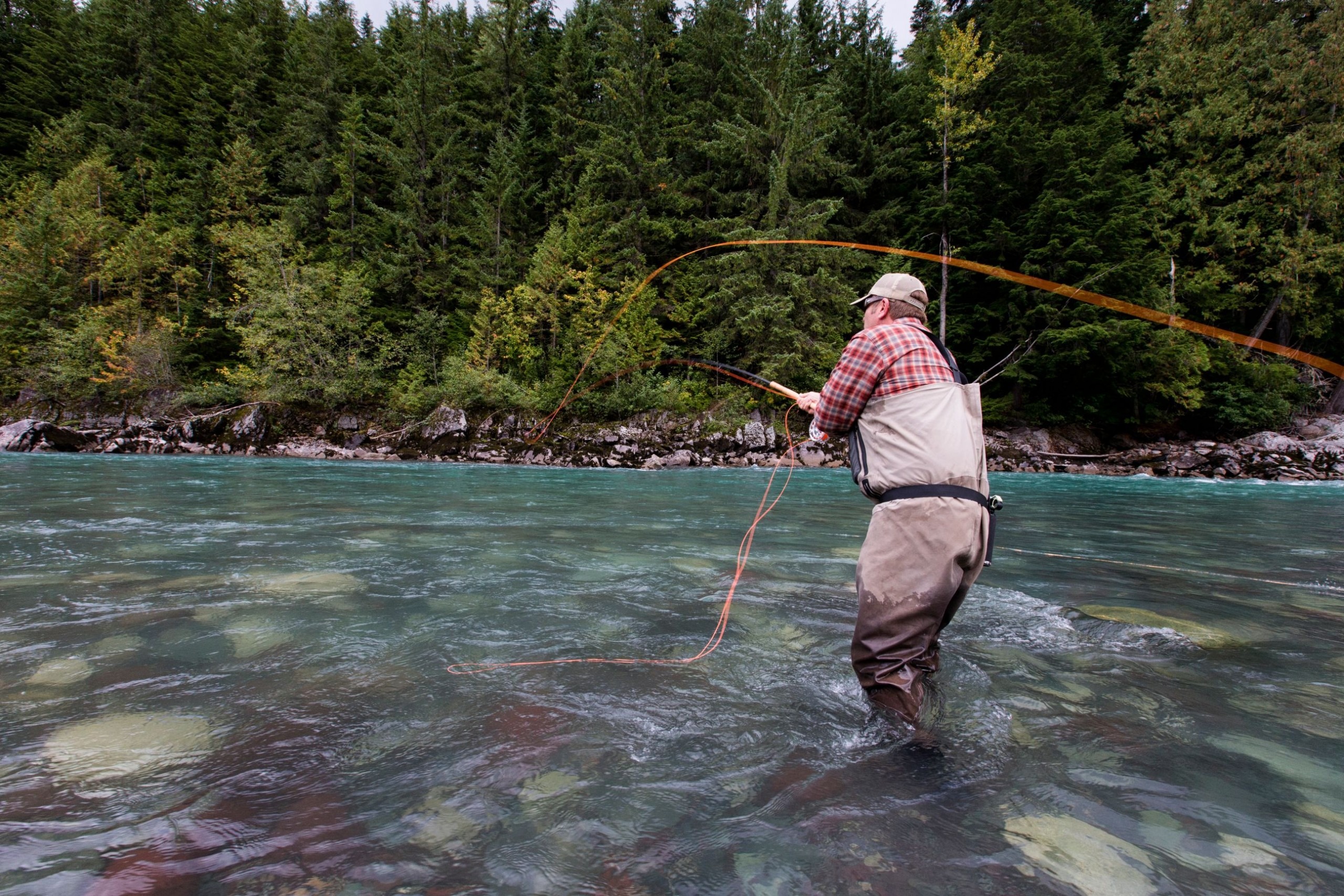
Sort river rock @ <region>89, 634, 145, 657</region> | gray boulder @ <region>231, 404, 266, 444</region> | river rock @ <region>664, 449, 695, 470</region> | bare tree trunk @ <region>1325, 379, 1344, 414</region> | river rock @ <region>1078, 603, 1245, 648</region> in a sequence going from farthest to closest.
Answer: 1. bare tree trunk @ <region>1325, 379, 1344, 414</region>
2. gray boulder @ <region>231, 404, 266, 444</region>
3. river rock @ <region>664, 449, 695, 470</region>
4. river rock @ <region>1078, 603, 1245, 648</region>
5. river rock @ <region>89, 634, 145, 657</region>

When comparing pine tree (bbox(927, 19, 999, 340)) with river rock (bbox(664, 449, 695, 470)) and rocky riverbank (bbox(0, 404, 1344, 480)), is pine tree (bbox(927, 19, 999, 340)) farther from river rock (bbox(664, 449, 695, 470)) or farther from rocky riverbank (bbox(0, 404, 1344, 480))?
river rock (bbox(664, 449, 695, 470))

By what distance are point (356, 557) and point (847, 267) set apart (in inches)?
900

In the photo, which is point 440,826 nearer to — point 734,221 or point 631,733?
point 631,733

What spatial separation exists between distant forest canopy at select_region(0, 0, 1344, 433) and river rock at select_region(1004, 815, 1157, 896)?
19814 millimetres

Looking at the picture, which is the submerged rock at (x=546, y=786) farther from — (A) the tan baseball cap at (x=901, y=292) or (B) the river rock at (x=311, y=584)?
(B) the river rock at (x=311, y=584)

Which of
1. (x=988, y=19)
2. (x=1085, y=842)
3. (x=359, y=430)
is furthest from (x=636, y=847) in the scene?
(x=988, y=19)

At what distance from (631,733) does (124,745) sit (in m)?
1.94

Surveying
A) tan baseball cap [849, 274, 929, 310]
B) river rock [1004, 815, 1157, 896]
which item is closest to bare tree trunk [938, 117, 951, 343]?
tan baseball cap [849, 274, 929, 310]

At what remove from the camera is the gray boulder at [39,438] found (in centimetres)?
1892

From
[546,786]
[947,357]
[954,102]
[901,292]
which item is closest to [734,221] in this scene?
[954,102]

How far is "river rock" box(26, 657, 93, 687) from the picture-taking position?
2.94 meters

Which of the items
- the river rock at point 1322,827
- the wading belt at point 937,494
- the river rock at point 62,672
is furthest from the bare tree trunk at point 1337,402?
the river rock at point 62,672

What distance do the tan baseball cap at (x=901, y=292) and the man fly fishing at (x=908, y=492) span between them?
0.53ft

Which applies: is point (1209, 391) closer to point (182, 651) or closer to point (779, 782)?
point (779, 782)
